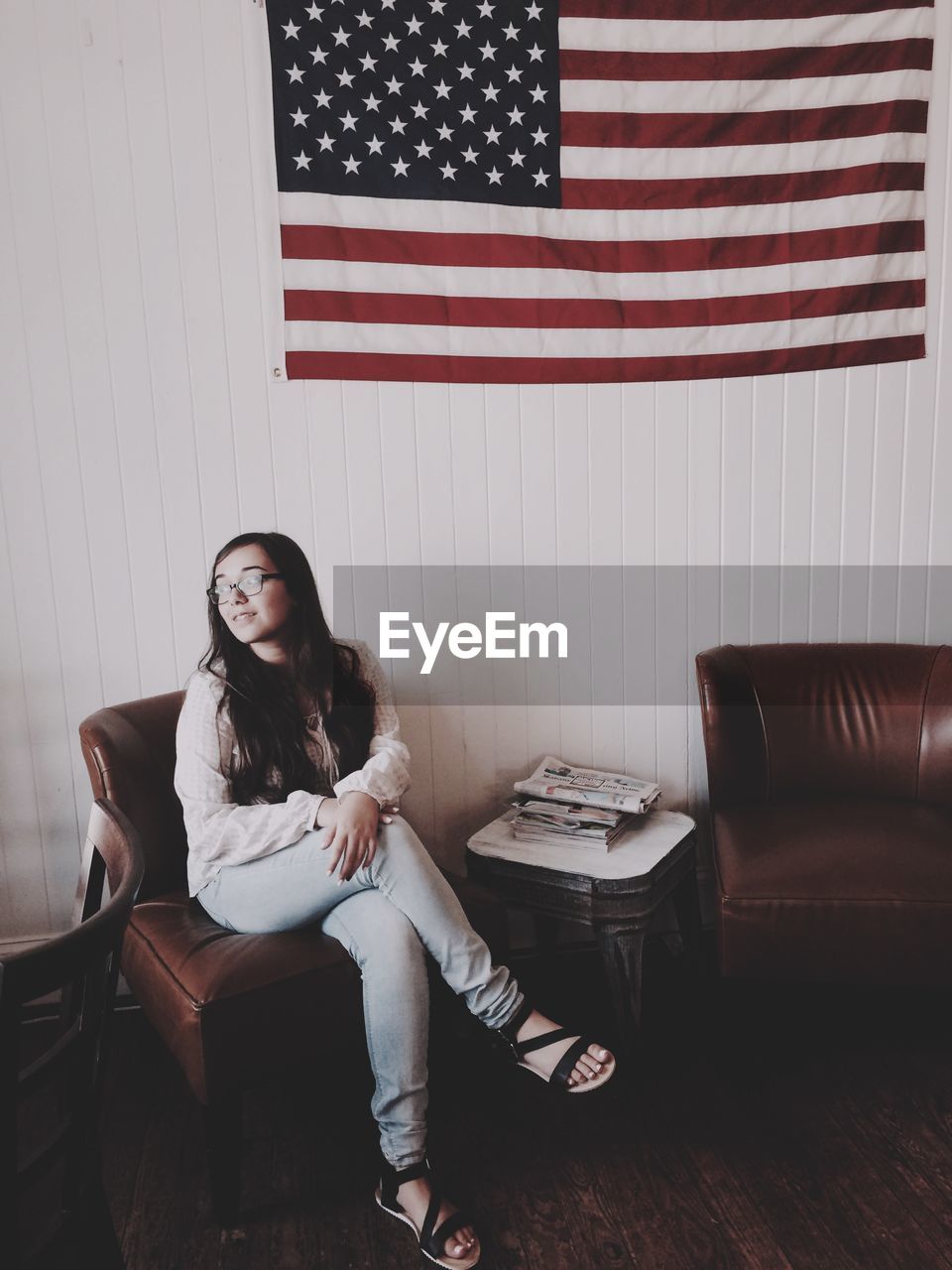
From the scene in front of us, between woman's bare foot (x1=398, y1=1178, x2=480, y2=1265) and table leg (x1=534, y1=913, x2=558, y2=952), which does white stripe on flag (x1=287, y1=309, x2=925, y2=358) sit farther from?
woman's bare foot (x1=398, y1=1178, x2=480, y2=1265)

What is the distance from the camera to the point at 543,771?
8.12 ft

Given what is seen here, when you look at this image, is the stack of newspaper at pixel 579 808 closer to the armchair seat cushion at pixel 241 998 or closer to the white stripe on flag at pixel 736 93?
the armchair seat cushion at pixel 241 998

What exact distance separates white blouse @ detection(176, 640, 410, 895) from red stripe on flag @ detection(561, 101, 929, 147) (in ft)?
5.46

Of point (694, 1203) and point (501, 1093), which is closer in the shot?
point (694, 1203)

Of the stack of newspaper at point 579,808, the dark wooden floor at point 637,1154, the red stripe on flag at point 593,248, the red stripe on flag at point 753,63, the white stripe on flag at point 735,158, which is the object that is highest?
the red stripe on flag at point 753,63

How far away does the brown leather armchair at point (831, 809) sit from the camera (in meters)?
1.88

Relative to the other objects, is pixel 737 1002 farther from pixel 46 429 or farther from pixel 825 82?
pixel 825 82

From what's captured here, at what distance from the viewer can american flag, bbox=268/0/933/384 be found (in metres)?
2.22

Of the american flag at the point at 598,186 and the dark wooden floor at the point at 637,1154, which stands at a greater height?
the american flag at the point at 598,186

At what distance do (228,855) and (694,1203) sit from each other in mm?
1099

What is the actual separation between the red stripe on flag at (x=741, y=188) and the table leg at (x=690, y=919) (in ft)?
5.89

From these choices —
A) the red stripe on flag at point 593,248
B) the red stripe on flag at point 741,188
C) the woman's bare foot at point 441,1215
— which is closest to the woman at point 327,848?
the woman's bare foot at point 441,1215

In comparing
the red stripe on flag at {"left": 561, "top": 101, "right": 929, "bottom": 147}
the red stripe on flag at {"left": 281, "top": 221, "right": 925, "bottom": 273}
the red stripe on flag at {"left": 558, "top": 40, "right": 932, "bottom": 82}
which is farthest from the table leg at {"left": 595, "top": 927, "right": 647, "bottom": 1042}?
the red stripe on flag at {"left": 558, "top": 40, "right": 932, "bottom": 82}

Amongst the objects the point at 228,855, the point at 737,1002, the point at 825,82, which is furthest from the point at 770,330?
the point at 228,855
